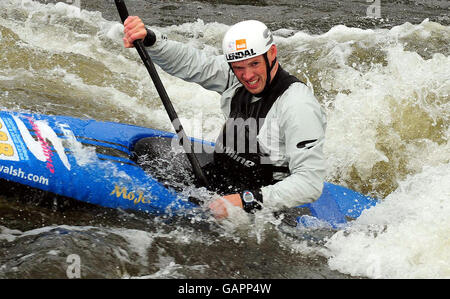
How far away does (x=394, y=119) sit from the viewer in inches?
244

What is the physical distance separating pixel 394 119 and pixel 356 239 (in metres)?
2.92

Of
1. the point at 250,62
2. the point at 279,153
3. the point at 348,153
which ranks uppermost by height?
the point at 250,62

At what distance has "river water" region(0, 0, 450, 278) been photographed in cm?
334

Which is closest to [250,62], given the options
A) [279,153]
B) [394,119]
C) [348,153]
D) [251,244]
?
[279,153]

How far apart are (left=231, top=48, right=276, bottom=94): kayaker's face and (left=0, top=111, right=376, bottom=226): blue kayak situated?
919mm

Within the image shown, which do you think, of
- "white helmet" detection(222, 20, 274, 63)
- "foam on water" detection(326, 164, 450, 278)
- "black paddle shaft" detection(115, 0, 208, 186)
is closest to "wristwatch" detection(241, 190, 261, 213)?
"black paddle shaft" detection(115, 0, 208, 186)

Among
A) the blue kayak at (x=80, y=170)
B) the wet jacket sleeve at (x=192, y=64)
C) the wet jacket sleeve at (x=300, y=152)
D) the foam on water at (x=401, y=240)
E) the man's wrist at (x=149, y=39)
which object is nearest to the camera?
the wet jacket sleeve at (x=300, y=152)

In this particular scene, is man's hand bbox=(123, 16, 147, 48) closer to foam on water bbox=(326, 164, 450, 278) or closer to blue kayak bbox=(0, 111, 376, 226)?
blue kayak bbox=(0, 111, 376, 226)

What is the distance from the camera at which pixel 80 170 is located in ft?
12.1

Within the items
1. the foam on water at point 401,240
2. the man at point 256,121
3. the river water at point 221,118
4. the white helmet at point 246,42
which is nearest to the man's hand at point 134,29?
the man at point 256,121

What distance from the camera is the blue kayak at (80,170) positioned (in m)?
3.64

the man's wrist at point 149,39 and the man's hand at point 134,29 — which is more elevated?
the man's hand at point 134,29

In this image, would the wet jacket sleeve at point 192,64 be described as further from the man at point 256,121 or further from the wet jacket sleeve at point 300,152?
the wet jacket sleeve at point 300,152
